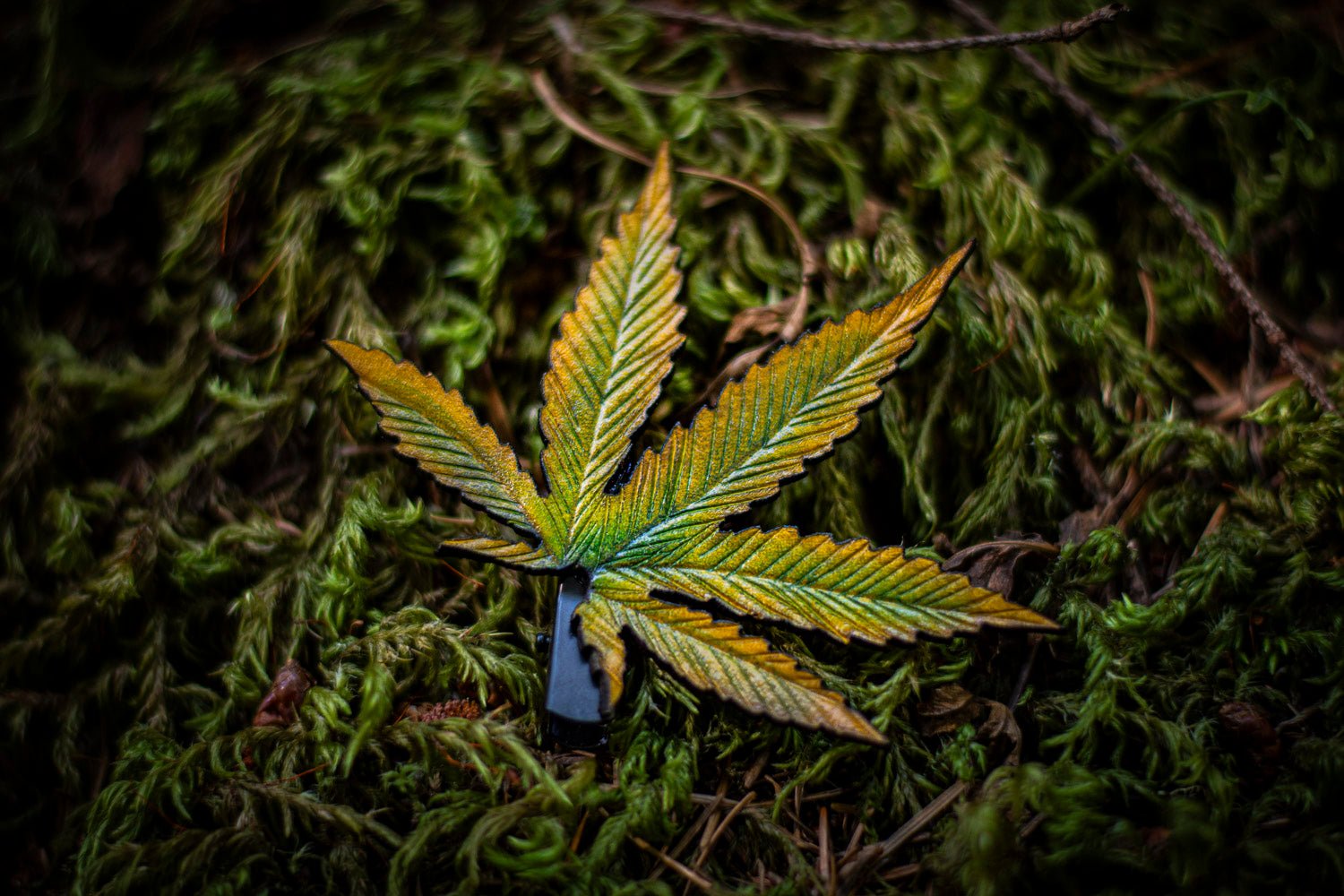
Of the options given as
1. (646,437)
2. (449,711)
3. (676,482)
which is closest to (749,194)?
(646,437)

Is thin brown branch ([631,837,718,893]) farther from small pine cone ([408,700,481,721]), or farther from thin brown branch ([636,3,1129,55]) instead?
thin brown branch ([636,3,1129,55])

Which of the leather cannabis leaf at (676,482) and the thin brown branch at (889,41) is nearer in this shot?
the leather cannabis leaf at (676,482)

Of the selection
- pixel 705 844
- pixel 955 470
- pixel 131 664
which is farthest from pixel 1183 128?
pixel 131 664

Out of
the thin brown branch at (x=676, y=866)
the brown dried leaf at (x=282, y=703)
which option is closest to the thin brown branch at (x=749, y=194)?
the thin brown branch at (x=676, y=866)

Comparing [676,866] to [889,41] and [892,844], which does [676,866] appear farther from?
[889,41]

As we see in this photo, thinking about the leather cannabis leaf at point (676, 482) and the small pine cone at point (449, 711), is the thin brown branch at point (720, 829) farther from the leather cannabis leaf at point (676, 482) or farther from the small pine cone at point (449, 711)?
the small pine cone at point (449, 711)

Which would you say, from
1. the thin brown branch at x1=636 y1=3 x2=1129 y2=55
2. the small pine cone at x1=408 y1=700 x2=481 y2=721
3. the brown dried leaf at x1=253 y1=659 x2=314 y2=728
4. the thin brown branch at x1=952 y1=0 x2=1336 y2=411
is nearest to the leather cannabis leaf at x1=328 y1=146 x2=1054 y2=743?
the small pine cone at x1=408 y1=700 x2=481 y2=721
